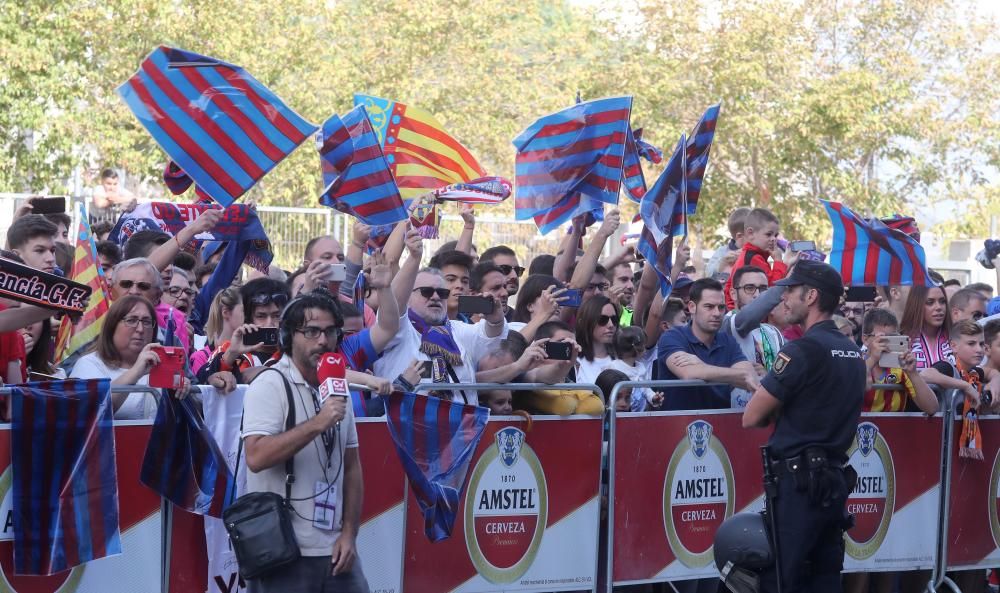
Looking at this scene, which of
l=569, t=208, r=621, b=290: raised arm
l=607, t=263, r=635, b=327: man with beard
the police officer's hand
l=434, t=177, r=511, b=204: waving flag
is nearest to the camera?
the police officer's hand

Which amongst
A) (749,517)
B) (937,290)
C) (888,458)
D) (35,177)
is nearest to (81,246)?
(749,517)

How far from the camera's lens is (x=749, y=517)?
7.99m

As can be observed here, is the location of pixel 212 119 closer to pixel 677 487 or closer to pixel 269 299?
pixel 269 299

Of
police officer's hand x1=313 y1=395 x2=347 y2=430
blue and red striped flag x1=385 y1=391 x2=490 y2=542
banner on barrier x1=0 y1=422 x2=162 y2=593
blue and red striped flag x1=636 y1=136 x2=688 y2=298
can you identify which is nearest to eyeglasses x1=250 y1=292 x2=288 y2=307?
blue and red striped flag x1=385 y1=391 x2=490 y2=542

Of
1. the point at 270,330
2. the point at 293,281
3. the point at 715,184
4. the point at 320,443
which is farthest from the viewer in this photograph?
the point at 715,184

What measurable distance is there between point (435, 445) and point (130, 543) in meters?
1.67

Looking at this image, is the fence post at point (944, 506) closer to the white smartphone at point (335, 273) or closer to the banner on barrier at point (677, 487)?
the banner on barrier at point (677, 487)

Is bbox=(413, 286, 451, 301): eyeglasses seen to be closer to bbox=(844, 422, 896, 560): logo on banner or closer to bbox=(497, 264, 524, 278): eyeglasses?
bbox=(497, 264, 524, 278): eyeglasses

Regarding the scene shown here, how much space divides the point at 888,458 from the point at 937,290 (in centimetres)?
164

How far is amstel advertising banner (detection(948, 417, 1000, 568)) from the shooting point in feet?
32.4

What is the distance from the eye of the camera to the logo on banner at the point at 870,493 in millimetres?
9406

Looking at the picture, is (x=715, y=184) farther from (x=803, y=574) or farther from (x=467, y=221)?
(x=803, y=574)

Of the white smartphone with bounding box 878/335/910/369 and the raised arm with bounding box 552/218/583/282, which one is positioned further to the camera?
the raised arm with bounding box 552/218/583/282

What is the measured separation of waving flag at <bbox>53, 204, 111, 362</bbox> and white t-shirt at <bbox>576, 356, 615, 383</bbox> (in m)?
2.88
